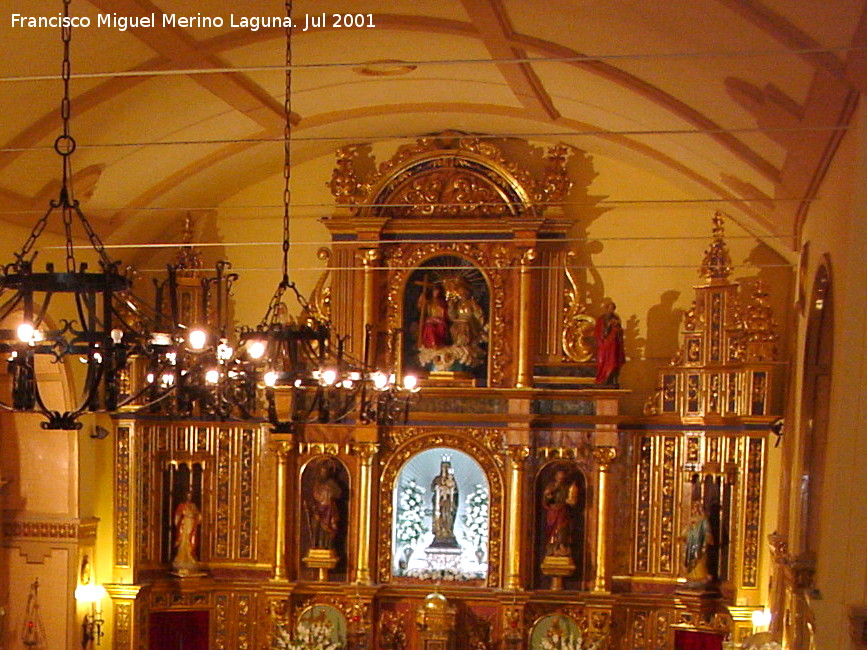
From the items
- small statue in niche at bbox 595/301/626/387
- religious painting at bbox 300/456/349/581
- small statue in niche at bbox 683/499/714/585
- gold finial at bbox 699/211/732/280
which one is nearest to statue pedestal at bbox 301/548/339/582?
religious painting at bbox 300/456/349/581

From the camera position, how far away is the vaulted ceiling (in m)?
7.82

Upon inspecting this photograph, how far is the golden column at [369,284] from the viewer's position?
53.3ft

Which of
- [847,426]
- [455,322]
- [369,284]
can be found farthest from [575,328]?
[847,426]

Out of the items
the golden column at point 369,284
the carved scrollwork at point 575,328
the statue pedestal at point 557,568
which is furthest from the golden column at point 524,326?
the statue pedestal at point 557,568

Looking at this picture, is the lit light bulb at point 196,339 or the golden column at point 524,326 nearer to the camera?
the lit light bulb at point 196,339

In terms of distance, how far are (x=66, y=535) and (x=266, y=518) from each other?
2.69 meters

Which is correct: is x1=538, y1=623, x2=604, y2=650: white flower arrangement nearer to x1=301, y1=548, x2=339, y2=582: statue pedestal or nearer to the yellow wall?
x1=301, y1=548, x2=339, y2=582: statue pedestal

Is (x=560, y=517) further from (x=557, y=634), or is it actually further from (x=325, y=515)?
(x=325, y=515)

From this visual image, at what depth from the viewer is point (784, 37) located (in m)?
6.94

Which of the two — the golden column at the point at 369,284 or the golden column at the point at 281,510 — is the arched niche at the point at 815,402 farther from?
the golden column at the point at 281,510

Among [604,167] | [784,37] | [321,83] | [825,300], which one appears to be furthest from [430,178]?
[784,37]

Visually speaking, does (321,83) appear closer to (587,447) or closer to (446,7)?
(446,7)

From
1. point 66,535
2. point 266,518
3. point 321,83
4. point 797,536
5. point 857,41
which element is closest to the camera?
point 857,41

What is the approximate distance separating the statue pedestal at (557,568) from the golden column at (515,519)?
0.36m
